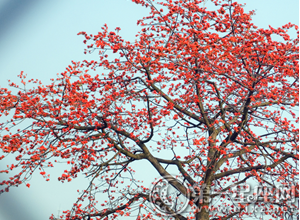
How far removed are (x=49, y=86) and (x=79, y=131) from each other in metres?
1.30

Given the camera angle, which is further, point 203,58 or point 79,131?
point 79,131

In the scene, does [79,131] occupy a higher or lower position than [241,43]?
lower

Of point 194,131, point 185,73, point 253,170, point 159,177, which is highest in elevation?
point 185,73

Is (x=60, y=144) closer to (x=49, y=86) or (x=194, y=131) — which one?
(x=49, y=86)

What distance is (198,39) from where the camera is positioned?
7.00 meters

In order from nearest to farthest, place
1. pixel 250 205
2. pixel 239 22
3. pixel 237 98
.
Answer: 1. pixel 250 205
2. pixel 239 22
3. pixel 237 98

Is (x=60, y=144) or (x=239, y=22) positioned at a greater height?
(x=239, y=22)

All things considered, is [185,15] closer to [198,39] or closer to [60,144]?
[198,39]

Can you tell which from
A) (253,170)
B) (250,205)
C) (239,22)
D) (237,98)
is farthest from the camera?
(237,98)

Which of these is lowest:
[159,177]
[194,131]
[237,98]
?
[159,177]

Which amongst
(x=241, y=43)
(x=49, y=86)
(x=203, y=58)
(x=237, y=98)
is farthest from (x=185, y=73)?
(x=49, y=86)

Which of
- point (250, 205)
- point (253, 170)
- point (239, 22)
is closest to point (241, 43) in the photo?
point (239, 22)

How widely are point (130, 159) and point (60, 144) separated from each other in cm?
183

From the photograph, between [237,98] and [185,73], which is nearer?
[185,73]
